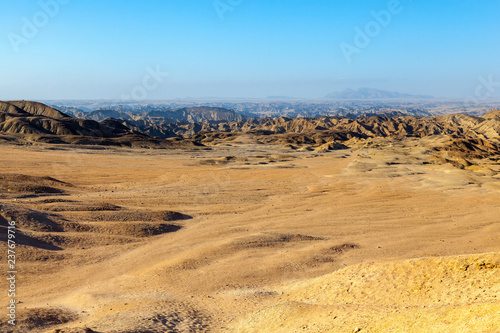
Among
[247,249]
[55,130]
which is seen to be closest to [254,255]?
[247,249]

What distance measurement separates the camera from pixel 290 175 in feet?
137

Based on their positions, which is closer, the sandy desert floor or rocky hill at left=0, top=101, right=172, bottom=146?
the sandy desert floor

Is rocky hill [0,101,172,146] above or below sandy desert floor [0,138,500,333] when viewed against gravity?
above

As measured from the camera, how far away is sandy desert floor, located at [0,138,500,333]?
978 centimetres

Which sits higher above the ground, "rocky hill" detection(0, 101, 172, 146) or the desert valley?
"rocky hill" detection(0, 101, 172, 146)

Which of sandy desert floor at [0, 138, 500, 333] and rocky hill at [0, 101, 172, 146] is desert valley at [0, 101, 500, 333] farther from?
rocky hill at [0, 101, 172, 146]

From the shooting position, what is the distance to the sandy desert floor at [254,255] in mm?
9781

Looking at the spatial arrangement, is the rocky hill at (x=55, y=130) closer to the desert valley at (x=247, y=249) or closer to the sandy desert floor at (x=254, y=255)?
the desert valley at (x=247, y=249)

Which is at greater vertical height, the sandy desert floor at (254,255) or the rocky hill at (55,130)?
the rocky hill at (55,130)

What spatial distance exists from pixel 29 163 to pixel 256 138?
6990 centimetres

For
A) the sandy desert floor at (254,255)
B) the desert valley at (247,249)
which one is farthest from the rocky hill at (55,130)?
the sandy desert floor at (254,255)

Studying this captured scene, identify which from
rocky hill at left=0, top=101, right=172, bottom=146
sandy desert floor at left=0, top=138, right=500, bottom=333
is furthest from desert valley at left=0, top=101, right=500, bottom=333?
rocky hill at left=0, top=101, right=172, bottom=146

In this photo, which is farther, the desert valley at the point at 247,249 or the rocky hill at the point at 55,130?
the rocky hill at the point at 55,130

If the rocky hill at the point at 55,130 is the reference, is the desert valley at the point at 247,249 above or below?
below
